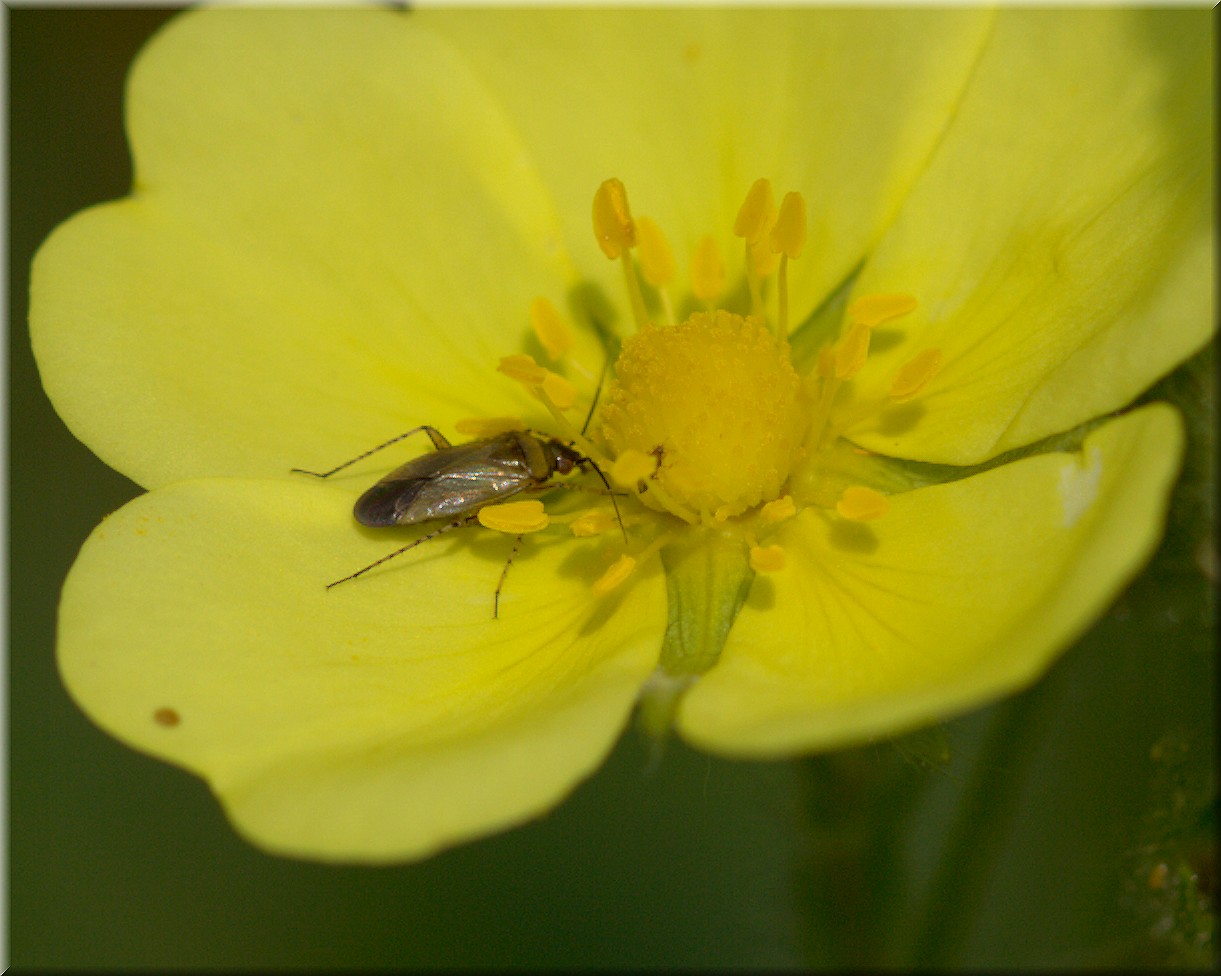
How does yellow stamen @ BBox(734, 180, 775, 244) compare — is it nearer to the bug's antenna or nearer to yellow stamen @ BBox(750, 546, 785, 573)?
the bug's antenna

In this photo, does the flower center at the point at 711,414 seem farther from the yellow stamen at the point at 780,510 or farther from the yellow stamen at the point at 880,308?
the yellow stamen at the point at 880,308

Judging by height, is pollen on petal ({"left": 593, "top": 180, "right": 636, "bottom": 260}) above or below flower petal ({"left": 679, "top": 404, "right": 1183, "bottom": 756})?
above

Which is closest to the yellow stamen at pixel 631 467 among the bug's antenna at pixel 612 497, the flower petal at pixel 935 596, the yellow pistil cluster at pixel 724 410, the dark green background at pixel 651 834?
the yellow pistil cluster at pixel 724 410

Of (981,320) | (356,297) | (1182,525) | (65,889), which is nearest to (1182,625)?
(1182,525)

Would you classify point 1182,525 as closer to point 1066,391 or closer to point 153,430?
point 1066,391

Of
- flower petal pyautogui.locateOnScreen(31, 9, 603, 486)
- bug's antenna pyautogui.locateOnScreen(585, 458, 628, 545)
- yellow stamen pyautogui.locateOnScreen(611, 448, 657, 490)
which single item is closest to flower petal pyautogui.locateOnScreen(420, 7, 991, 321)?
flower petal pyautogui.locateOnScreen(31, 9, 603, 486)

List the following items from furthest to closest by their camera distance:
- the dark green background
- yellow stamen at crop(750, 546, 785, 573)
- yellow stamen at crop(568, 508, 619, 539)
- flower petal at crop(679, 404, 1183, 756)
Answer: the dark green background, yellow stamen at crop(568, 508, 619, 539), yellow stamen at crop(750, 546, 785, 573), flower petal at crop(679, 404, 1183, 756)
